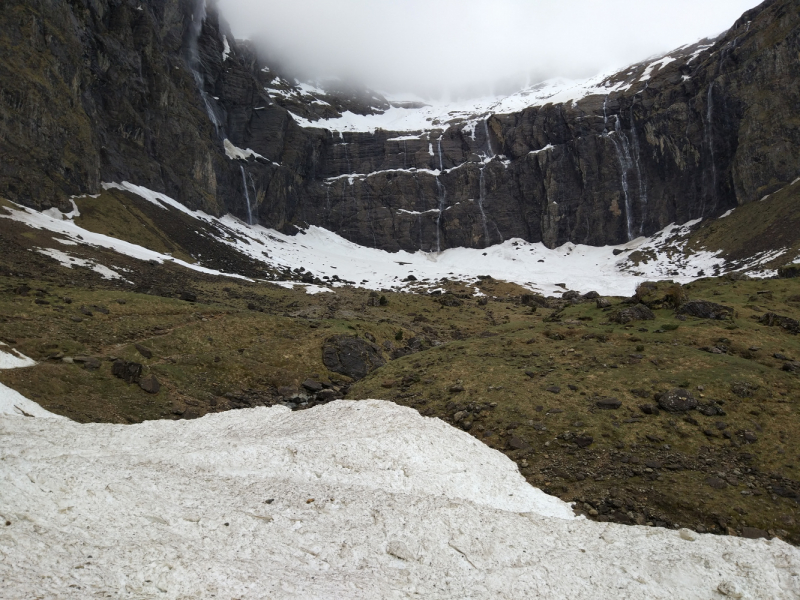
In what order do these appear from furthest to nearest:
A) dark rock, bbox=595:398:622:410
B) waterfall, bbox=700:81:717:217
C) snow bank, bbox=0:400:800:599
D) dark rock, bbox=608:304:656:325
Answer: waterfall, bbox=700:81:717:217 < dark rock, bbox=608:304:656:325 < dark rock, bbox=595:398:622:410 < snow bank, bbox=0:400:800:599

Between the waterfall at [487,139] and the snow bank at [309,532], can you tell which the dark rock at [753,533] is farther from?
the waterfall at [487,139]

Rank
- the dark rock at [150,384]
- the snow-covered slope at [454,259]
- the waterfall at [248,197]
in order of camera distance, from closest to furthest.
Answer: the dark rock at [150,384] < the snow-covered slope at [454,259] < the waterfall at [248,197]

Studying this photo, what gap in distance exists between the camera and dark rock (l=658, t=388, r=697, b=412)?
2192 centimetres

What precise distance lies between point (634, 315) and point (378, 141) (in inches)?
5667

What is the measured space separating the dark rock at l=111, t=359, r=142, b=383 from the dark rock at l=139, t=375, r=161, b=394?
1.34ft

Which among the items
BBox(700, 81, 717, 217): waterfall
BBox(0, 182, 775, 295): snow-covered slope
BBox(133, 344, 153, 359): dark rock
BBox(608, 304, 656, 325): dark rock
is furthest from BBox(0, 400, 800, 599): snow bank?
BBox(700, 81, 717, 217): waterfall

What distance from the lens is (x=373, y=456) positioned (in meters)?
19.0

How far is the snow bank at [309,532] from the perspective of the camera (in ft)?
36.0

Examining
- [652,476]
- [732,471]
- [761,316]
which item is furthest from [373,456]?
[761,316]

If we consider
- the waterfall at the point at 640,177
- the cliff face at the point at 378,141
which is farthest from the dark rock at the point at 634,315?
the waterfall at the point at 640,177

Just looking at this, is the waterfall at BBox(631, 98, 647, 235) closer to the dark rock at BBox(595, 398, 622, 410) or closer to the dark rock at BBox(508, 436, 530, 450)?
→ the dark rock at BBox(595, 398, 622, 410)

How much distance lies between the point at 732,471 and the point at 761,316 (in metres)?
23.1

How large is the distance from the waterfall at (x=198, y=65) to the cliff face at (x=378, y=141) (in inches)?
26.3

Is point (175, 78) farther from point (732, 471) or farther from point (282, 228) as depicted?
point (732, 471)
